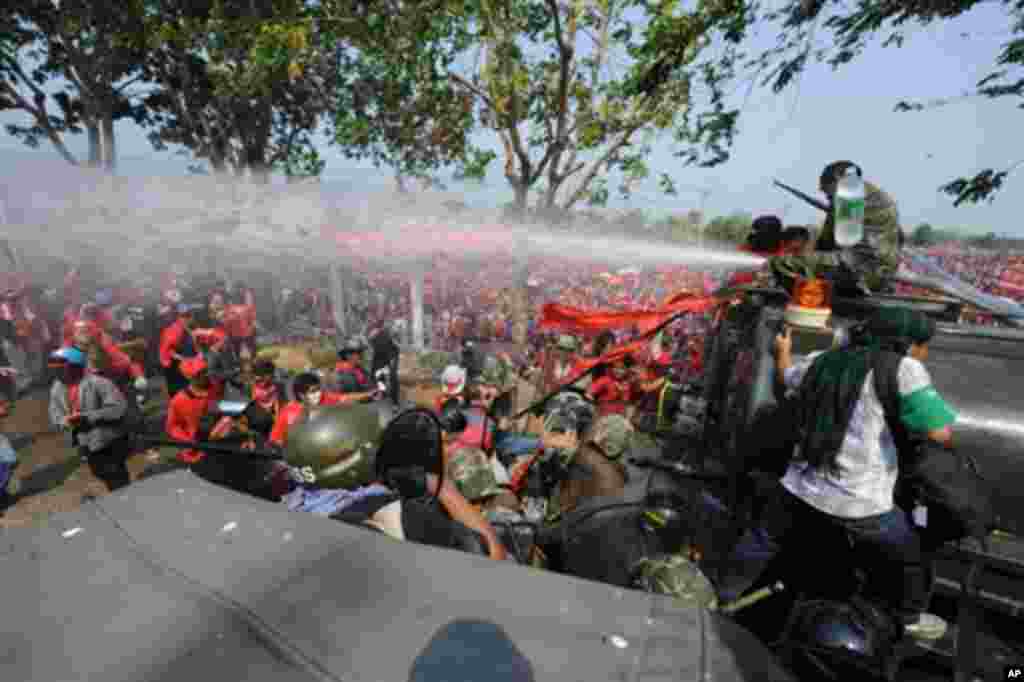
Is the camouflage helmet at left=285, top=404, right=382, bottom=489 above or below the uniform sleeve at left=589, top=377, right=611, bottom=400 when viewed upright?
above

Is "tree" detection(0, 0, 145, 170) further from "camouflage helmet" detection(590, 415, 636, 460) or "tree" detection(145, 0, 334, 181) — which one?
"camouflage helmet" detection(590, 415, 636, 460)

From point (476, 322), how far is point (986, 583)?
11.3m

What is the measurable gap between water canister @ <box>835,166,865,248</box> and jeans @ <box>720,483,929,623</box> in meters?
1.62

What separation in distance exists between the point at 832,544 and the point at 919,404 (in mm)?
855

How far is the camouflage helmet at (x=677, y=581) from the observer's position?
2179 millimetres

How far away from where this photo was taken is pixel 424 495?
234 centimetres

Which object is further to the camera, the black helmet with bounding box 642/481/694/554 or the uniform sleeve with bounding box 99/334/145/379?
the uniform sleeve with bounding box 99/334/145/379

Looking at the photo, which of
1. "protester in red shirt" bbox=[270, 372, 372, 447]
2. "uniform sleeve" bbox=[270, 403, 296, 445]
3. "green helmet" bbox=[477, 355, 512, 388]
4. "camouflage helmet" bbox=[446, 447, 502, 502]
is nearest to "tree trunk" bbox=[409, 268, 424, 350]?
"green helmet" bbox=[477, 355, 512, 388]

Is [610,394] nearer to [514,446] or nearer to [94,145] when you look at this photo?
[514,446]

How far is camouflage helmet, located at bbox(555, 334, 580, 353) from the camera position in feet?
30.7

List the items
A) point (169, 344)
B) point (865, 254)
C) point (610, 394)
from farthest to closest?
point (169, 344) → point (610, 394) → point (865, 254)

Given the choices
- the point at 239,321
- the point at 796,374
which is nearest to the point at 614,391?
the point at 796,374

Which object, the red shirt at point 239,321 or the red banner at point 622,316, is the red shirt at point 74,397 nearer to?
the red shirt at point 239,321

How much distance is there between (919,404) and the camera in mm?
2264
